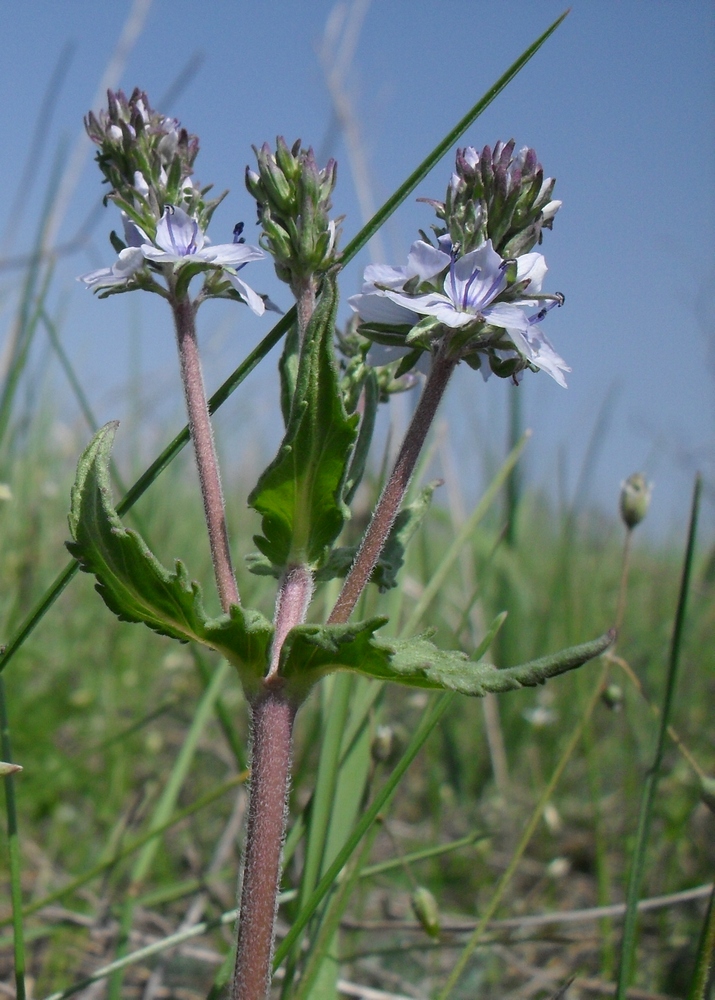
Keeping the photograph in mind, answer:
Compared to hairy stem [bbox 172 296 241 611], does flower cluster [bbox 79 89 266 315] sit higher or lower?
higher

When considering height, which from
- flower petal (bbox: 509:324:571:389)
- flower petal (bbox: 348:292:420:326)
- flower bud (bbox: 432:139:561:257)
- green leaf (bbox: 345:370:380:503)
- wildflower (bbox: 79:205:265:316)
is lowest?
green leaf (bbox: 345:370:380:503)

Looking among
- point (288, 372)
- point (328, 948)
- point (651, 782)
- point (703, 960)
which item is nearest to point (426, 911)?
point (328, 948)

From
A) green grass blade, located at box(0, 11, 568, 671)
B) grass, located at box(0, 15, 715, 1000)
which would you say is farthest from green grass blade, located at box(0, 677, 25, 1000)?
green grass blade, located at box(0, 11, 568, 671)

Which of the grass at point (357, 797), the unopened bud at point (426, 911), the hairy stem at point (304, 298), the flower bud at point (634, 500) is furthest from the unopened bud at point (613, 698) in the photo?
the hairy stem at point (304, 298)

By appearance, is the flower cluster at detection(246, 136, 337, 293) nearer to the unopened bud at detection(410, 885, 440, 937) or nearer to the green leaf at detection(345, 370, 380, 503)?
the green leaf at detection(345, 370, 380, 503)

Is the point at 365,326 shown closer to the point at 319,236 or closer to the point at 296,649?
the point at 319,236

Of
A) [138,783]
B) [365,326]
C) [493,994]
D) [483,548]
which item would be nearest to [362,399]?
[365,326]

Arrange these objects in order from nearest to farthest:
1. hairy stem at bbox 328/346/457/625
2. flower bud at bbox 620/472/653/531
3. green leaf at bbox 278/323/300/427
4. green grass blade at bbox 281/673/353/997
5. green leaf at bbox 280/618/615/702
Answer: green leaf at bbox 280/618/615/702 → hairy stem at bbox 328/346/457/625 → green leaf at bbox 278/323/300/427 → green grass blade at bbox 281/673/353/997 → flower bud at bbox 620/472/653/531
